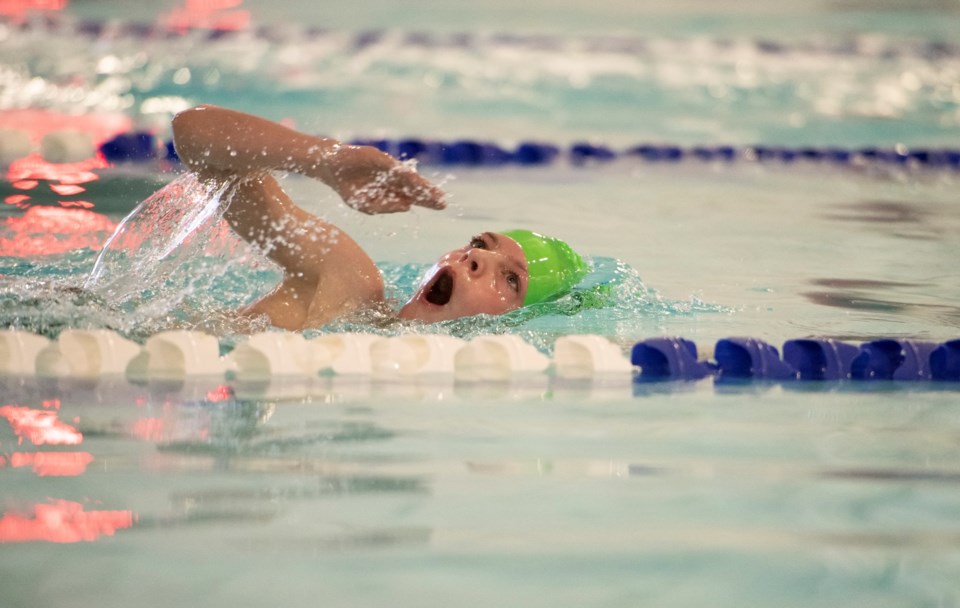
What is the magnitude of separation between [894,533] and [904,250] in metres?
2.89

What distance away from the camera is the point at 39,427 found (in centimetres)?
210

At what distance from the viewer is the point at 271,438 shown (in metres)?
2.09

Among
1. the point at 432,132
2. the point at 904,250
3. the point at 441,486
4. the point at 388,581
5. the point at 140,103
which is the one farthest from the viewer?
the point at 140,103

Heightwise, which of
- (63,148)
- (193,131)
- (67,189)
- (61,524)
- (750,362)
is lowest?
(61,524)

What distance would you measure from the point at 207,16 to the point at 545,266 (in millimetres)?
8216

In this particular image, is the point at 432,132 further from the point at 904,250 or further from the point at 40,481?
the point at 40,481

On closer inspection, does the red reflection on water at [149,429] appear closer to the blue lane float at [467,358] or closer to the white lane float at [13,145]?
the blue lane float at [467,358]

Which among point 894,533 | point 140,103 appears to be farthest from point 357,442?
point 140,103

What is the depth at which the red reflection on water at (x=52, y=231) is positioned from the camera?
394 centimetres

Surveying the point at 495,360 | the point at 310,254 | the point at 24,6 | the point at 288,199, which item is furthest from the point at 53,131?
the point at 24,6

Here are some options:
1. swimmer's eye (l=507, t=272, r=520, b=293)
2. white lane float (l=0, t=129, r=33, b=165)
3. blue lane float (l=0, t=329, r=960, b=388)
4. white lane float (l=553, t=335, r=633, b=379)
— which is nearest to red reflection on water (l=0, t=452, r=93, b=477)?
blue lane float (l=0, t=329, r=960, b=388)

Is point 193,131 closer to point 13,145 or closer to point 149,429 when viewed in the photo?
point 149,429

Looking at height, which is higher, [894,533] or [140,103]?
[140,103]

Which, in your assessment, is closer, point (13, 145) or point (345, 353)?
point (345, 353)
